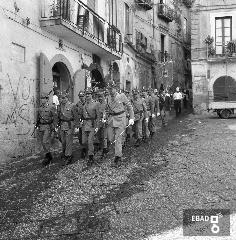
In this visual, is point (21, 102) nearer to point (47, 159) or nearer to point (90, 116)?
point (47, 159)

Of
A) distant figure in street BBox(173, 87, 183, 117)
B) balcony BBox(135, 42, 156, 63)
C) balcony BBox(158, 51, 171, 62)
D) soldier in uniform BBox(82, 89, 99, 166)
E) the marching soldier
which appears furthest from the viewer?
balcony BBox(158, 51, 171, 62)

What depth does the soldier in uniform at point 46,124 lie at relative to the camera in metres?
9.27

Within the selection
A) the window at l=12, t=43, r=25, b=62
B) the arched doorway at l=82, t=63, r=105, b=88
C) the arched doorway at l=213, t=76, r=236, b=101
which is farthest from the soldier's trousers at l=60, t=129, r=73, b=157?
the arched doorway at l=213, t=76, r=236, b=101

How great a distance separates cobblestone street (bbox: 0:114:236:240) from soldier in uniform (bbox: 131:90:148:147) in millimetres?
1086

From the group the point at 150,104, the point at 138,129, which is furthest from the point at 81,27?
the point at 138,129

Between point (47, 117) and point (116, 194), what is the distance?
358cm

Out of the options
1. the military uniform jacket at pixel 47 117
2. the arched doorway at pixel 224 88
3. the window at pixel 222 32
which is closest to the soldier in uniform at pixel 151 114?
the military uniform jacket at pixel 47 117

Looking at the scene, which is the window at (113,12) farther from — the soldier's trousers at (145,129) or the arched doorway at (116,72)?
the soldier's trousers at (145,129)

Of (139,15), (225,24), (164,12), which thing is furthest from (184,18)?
(139,15)

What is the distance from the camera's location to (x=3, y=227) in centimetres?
528

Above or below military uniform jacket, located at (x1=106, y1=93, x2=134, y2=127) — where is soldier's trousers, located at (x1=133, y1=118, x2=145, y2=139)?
below

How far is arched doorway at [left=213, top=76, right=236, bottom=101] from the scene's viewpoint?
2295cm

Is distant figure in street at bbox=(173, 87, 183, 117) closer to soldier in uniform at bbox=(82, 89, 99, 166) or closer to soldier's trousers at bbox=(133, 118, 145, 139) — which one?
soldier's trousers at bbox=(133, 118, 145, 139)

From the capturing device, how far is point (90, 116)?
30.1 feet
